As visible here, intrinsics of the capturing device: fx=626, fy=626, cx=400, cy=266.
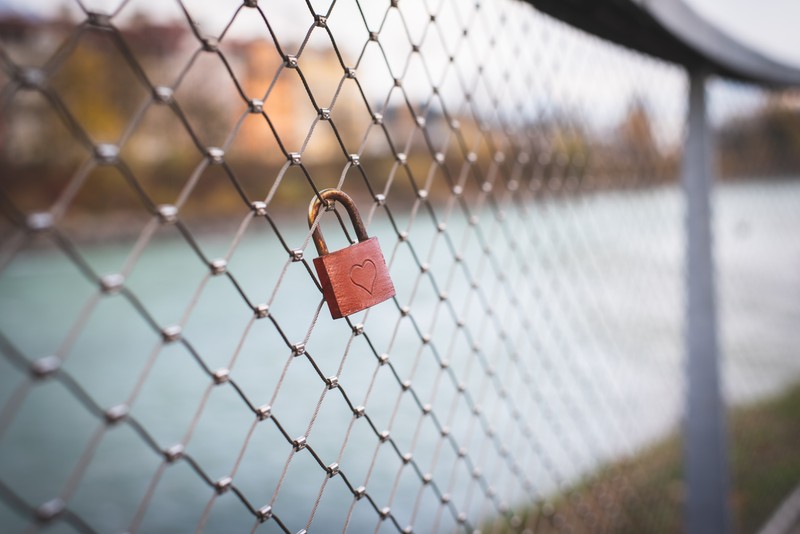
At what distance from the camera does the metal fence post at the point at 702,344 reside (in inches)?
81.3

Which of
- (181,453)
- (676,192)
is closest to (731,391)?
(676,192)

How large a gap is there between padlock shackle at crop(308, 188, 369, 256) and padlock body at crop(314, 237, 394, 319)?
4 centimetres

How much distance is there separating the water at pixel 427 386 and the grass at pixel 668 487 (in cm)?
16

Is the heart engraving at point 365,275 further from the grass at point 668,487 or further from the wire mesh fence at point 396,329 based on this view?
the grass at point 668,487

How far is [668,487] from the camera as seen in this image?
3.11 meters

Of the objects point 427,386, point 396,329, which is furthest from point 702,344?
point 427,386

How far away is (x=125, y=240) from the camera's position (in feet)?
92.9

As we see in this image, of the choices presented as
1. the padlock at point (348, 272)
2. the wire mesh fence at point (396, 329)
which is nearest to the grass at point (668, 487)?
the wire mesh fence at point (396, 329)

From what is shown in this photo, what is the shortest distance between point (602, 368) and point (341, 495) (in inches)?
161

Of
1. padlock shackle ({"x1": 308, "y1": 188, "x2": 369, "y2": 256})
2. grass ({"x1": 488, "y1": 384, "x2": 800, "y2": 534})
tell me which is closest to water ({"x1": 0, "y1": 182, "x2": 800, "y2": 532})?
padlock shackle ({"x1": 308, "y1": 188, "x2": 369, "y2": 256})

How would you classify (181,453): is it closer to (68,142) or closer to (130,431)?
(130,431)

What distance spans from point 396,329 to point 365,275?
1.09 ft

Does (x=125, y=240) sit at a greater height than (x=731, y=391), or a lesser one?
greater

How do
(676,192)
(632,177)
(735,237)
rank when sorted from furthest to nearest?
(735,237) → (676,192) → (632,177)
